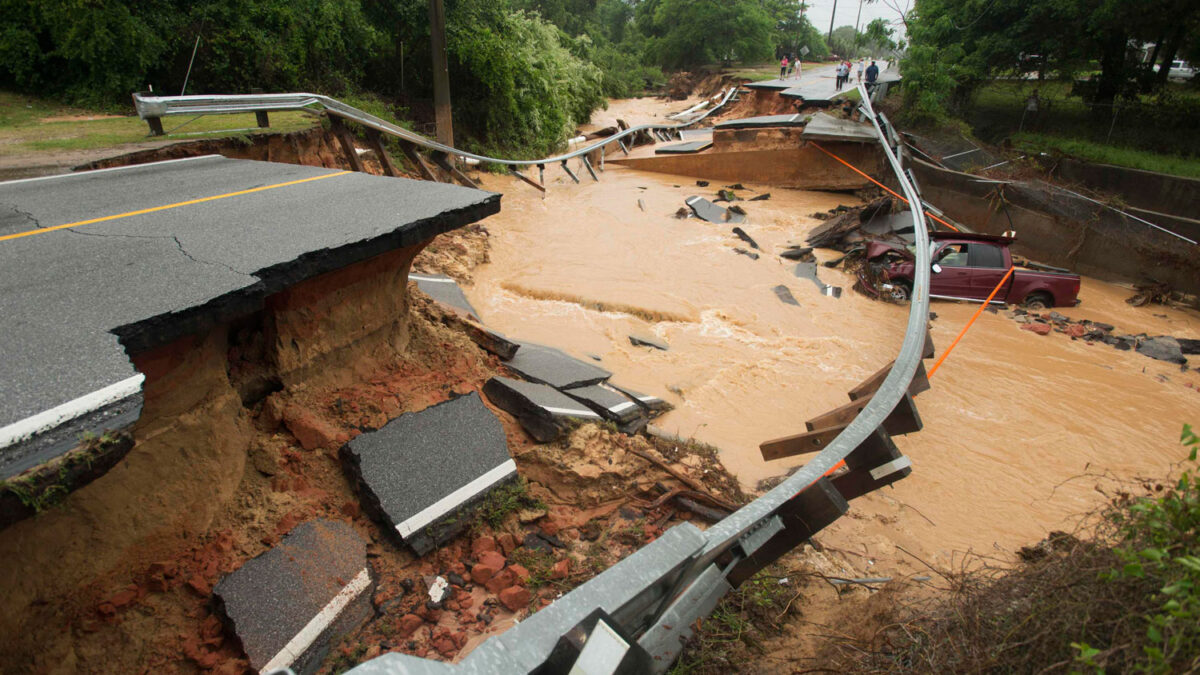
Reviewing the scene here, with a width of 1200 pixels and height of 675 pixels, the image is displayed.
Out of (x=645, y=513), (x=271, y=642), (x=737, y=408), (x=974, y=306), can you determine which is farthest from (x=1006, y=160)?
(x=271, y=642)

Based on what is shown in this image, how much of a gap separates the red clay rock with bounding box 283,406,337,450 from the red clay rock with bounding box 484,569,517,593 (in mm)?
1494

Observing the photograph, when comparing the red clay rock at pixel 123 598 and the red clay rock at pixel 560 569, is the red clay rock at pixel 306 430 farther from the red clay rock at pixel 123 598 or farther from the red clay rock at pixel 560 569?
the red clay rock at pixel 560 569

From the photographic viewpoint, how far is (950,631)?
94.1 inches

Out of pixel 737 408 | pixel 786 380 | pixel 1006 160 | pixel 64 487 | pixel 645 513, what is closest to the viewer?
pixel 64 487

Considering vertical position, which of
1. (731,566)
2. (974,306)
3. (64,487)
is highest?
(64,487)

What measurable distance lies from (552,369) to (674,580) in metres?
4.52

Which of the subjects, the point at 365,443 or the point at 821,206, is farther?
the point at 821,206

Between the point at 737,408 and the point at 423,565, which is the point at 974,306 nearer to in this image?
the point at 737,408

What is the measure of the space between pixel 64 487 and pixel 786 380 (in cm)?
844

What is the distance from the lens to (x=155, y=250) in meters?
4.12

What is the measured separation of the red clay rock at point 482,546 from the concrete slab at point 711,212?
14.2m

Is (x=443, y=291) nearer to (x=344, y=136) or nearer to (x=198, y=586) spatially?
(x=344, y=136)

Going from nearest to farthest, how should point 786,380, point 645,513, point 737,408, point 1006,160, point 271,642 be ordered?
point 271,642 → point 645,513 → point 737,408 → point 786,380 → point 1006,160

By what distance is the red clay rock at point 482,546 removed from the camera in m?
4.13
